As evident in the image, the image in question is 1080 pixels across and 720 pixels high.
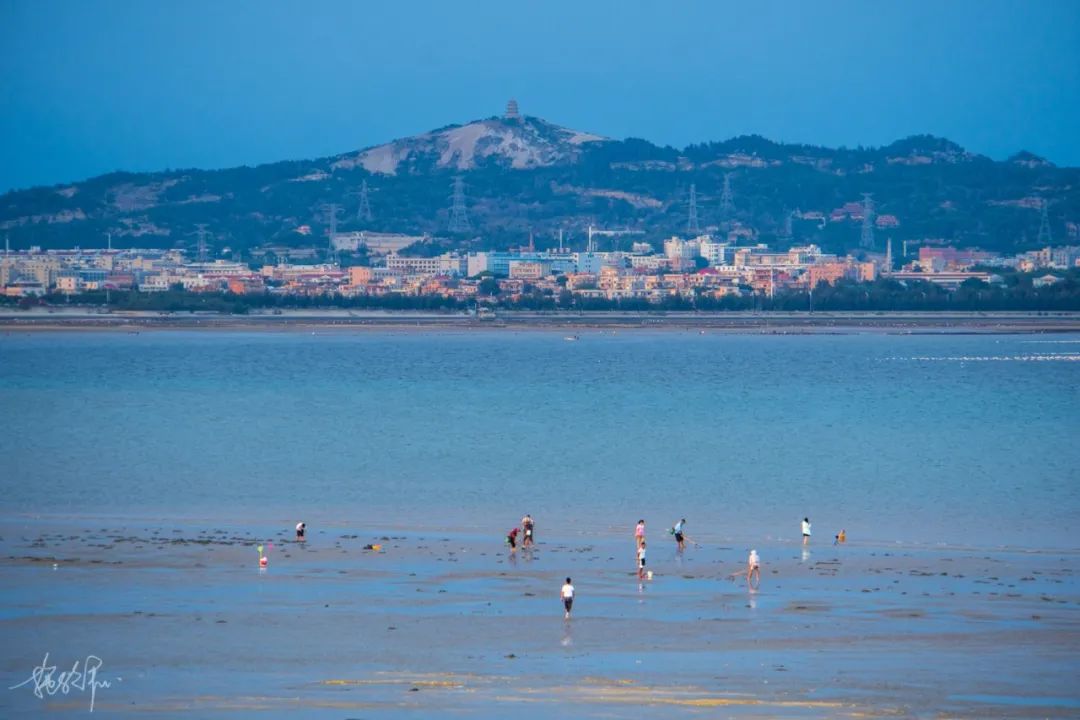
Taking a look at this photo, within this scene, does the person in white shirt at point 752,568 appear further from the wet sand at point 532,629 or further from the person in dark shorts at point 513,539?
the person in dark shorts at point 513,539

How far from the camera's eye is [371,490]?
23.8 metres

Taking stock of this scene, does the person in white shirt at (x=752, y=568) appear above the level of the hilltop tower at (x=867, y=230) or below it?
below

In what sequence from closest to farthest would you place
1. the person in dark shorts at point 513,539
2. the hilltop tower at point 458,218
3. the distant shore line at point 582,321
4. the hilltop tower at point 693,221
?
the person in dark shorts at point 513,539
the distant shore line at point 582,321
the hilltop tower at point 693,221
the hilltop tower at point 458,218

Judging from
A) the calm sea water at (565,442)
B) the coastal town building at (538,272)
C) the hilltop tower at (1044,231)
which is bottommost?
the calm sea water at (565,442)

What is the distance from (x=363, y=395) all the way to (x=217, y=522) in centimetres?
2389

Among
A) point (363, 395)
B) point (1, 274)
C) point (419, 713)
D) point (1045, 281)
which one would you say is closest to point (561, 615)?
point (419, 713)

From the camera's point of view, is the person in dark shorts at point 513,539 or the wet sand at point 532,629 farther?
the person in dark shorts at point 513,539

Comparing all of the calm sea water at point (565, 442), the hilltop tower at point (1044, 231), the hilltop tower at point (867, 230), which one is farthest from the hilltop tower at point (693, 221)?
the calm sea water at point (565, 442)

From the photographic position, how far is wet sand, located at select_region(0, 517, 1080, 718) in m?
10.9

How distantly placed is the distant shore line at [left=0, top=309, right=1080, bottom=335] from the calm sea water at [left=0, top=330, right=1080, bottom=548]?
989 inches

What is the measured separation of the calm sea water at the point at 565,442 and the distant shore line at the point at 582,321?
2512 centimetres

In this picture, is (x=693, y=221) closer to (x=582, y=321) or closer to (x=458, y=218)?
(x=458, y=218)

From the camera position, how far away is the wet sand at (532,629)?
10875 mm

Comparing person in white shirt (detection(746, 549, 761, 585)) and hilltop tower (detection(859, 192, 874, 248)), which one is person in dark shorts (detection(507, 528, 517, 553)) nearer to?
person in white shirt (detection(746, 549, 761, 585))
